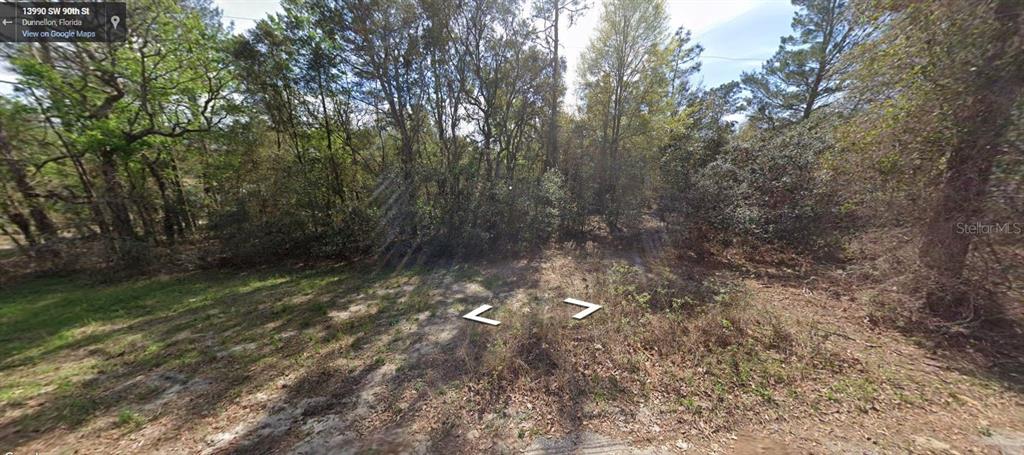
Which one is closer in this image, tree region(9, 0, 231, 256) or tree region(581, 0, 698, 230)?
tree region(9, 0, 231, 256)

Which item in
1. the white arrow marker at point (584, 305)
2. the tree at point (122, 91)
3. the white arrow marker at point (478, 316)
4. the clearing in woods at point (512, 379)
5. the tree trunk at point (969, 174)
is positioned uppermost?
the tree at point (122, 91)

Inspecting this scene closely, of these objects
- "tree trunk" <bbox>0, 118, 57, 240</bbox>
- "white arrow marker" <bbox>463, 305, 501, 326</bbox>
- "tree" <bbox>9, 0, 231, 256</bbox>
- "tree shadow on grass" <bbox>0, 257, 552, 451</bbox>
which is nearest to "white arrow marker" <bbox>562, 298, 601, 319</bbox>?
"white arrow marker" <bbox>463, 305, 501, 326</bbox>

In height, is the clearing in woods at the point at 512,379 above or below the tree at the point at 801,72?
below

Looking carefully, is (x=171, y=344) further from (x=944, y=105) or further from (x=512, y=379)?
(x=944, y=105)

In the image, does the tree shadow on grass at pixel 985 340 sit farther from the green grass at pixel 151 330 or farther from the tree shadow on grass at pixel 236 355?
the green grass at pixel 151 330

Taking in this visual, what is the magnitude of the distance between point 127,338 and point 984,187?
12565 mm

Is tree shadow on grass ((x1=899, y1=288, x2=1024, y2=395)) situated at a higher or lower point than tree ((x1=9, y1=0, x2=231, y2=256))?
lower

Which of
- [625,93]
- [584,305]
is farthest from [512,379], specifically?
[625,93]

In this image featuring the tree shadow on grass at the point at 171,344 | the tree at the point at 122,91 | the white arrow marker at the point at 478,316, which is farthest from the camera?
the tree at the point at 122,91

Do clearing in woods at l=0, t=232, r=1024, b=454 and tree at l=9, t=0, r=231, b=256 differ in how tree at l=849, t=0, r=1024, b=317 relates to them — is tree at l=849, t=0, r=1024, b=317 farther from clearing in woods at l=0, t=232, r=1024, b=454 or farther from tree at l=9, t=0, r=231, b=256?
tree at l=9, t=0, r=231, b=256

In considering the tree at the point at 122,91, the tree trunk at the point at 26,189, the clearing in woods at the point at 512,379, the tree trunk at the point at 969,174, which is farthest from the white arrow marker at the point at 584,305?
the tree trunk at the point at 26,189

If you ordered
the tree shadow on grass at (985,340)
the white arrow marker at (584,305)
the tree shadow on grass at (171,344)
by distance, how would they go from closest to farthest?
the tree shadow on grass at (171,344)
the tree shadow on grass at (985,340)
the white arrow marker at (584,305)

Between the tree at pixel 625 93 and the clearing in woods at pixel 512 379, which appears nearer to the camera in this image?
the clearing in woods at pixel 512 379

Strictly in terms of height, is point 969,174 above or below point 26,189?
below
